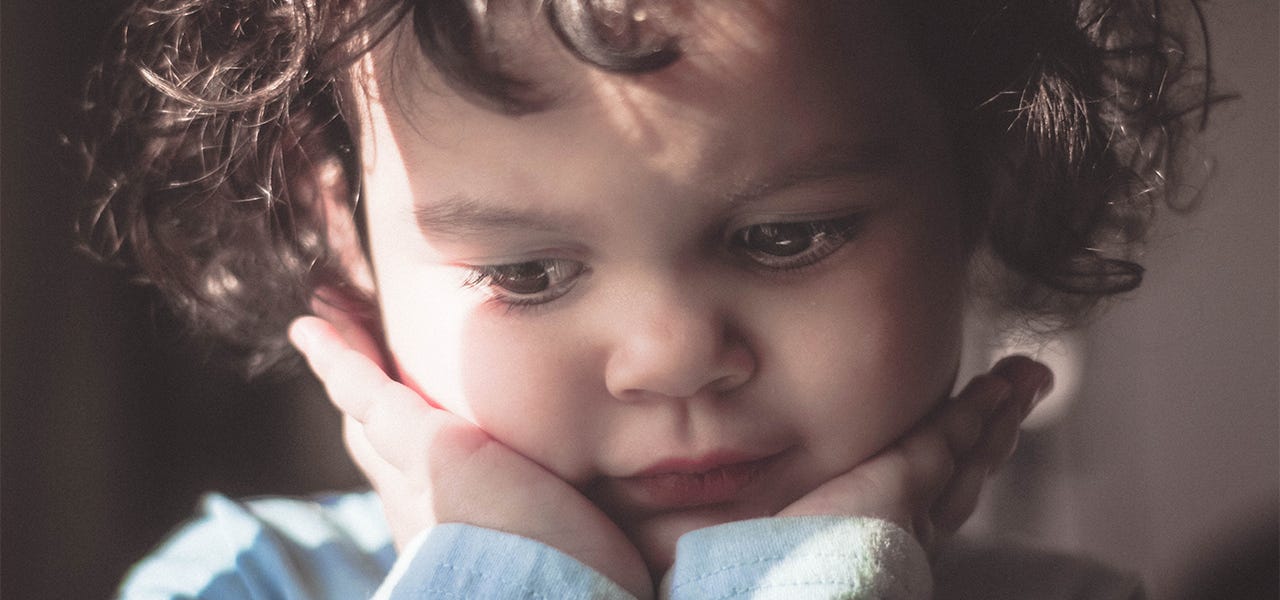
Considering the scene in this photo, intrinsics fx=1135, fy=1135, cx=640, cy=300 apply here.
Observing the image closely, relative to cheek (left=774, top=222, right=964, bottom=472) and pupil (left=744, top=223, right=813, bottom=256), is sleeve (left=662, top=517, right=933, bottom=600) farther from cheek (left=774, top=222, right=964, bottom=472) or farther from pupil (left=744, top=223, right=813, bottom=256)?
pupil (left=744, top=223, right=813, bottom=256)

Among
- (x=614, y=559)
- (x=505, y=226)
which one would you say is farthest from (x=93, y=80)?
(x=614, y=559)

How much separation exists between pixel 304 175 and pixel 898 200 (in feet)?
1.61

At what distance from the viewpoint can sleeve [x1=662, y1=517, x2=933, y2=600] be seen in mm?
701

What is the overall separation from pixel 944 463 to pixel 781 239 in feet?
0.75

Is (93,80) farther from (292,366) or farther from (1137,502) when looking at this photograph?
(1137,502)

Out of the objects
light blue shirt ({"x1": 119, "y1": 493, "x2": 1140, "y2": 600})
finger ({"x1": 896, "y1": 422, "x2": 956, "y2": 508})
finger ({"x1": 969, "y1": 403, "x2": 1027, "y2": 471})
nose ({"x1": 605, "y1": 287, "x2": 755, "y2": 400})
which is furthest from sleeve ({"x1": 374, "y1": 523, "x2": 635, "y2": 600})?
finger ({"x1": 969, "y1": 403, "x2": 1027, "y2": 471})

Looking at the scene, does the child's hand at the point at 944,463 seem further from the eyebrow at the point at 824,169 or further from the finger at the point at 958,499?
the eyebrow at the point at 824,169

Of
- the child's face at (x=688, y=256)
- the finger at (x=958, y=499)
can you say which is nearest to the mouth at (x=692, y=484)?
the child's face at (x=688, y=256)

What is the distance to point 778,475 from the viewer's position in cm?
79

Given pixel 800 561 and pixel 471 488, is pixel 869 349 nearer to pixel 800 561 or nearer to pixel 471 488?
pixel 800 561

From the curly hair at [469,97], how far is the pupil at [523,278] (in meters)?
0.11

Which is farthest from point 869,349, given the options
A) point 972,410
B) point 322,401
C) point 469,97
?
point 322,401

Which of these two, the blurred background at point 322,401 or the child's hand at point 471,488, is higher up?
the child's hand at point 471,488

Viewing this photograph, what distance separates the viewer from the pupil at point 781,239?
751 millimetres
